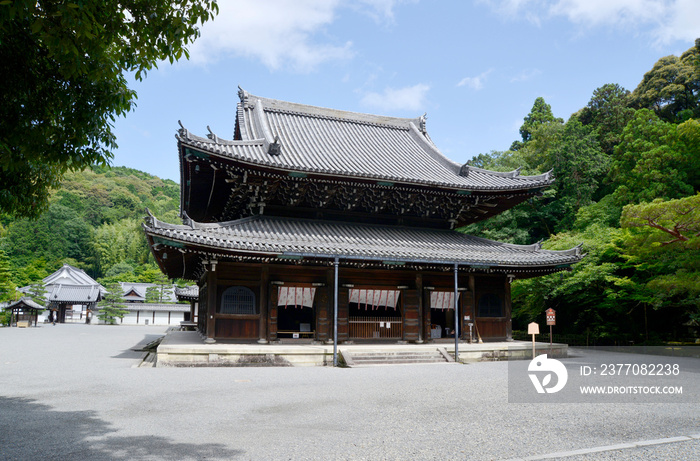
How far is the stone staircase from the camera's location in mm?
14616

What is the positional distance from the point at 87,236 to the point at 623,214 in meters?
103

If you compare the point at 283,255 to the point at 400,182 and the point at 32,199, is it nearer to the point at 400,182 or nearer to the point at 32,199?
the point at 400,182

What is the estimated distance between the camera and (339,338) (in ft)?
53.3

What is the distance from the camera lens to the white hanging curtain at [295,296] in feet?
52.3

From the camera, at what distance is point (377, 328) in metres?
17.4

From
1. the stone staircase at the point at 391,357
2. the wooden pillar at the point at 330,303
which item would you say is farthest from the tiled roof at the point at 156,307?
the stone staircase at the point at 391,357

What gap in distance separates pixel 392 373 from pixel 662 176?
22959 mm

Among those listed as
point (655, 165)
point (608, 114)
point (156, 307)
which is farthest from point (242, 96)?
point (156, 307)

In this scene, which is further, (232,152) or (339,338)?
(339,338)

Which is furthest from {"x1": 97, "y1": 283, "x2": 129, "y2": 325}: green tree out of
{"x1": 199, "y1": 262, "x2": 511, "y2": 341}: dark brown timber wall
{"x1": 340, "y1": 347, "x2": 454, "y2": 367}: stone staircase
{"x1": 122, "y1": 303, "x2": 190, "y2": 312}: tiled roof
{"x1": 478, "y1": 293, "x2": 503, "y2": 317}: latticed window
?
{"x1": 478, "y1": 293, "x2": 503, "y2": 317}: latticed window

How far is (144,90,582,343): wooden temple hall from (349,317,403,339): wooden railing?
0.17 ft

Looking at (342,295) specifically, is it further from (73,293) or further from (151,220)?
(73,293)

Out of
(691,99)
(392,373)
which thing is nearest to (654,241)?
(392,373)

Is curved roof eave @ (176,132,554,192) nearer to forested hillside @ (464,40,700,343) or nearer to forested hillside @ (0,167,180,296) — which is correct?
forested hillside @ (464,40,700,343)
